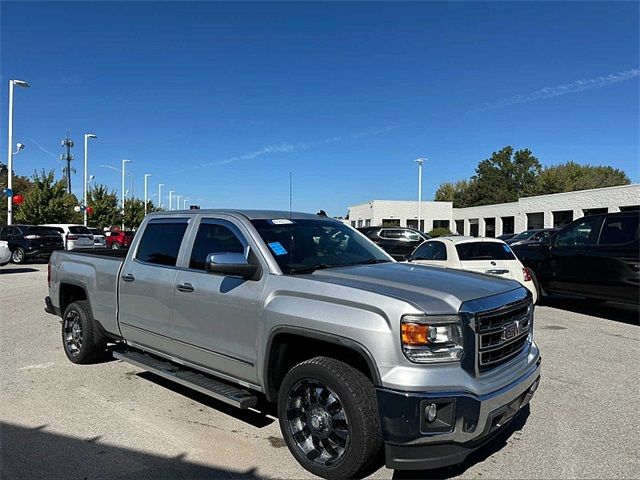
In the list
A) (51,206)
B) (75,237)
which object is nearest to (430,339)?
(75,237)

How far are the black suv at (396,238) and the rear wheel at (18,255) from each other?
1500 cm

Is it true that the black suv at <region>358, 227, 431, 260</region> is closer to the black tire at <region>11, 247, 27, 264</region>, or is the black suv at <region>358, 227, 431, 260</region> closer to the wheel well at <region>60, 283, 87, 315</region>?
the black tire at <region>11, 247, 27, 264</region>

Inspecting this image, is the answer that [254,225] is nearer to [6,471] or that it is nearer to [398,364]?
[398,364]

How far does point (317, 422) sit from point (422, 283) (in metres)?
1.21

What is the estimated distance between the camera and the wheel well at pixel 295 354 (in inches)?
133

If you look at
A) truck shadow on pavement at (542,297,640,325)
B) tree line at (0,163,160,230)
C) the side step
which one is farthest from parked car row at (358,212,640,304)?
tree line at (0,163,160,230)

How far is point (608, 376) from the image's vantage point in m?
5.78

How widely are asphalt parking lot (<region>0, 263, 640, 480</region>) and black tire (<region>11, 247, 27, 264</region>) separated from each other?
17669 millimetres

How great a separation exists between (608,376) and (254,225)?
179 inches

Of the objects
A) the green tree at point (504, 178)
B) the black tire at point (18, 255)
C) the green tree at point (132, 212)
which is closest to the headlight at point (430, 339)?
the black tire at point (18, 255)

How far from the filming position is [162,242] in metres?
5.04

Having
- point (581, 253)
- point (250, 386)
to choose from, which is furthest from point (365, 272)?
point (581, 253)

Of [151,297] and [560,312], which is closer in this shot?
[151,297]

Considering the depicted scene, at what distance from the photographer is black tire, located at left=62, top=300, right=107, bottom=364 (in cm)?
589
